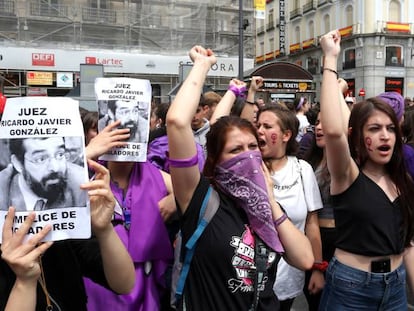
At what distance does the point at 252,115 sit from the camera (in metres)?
4.12

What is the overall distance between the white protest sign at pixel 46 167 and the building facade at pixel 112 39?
Result: 14390 mm

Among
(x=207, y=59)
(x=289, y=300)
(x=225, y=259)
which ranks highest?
(x=207, y=59)

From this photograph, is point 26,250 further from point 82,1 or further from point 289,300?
point 82,1

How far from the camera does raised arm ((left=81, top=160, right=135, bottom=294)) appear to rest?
58.0 inches

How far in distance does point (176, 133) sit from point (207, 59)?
1.49 ft

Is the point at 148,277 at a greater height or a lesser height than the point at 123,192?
lesser

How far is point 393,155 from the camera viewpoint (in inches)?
99.2

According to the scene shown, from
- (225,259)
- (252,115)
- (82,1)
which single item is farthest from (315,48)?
(225,259)

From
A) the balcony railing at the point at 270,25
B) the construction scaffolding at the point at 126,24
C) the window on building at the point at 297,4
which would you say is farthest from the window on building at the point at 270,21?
the construction scaffolding at the point at 126,24

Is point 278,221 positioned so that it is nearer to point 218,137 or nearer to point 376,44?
point 218,137

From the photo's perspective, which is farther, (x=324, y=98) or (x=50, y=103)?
(x=324, y=98)

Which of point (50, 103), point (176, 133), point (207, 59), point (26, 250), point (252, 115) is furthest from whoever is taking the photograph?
point (252, 115)

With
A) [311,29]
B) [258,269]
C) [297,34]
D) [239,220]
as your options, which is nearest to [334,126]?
[239,220]

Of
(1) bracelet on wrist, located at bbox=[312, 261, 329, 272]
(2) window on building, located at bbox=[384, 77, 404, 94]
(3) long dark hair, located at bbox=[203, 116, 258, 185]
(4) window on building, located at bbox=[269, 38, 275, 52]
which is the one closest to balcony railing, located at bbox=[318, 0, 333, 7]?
(4) window on building, located at bbox=[269, 38, 275, 52]
